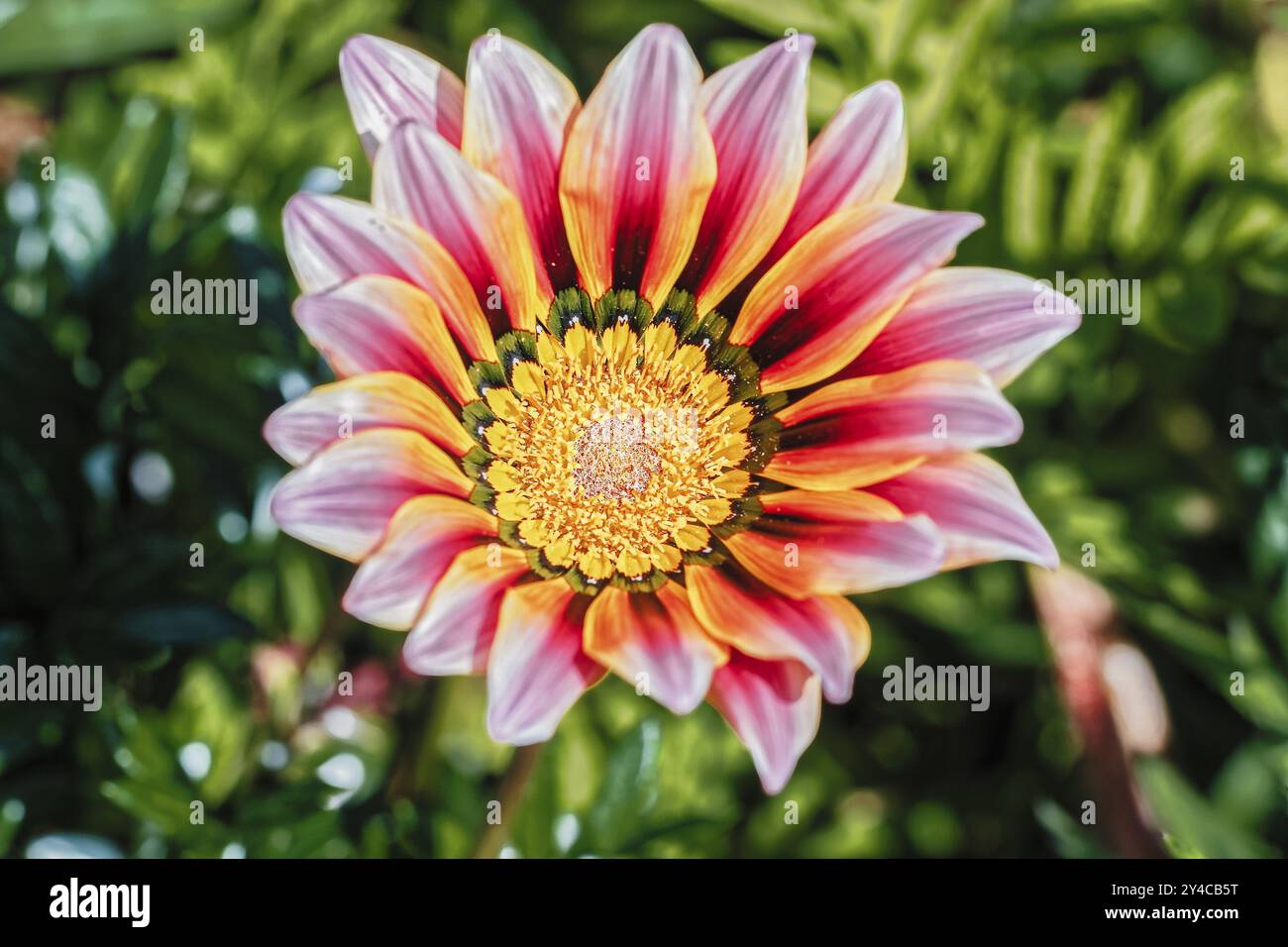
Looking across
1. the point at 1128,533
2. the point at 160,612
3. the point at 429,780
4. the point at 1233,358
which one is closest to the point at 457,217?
the point at 160,612

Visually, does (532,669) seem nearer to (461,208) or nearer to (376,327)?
(376,327)

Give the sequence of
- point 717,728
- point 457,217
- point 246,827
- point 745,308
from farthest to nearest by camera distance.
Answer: point 717,728, point 246,827, point 745,308, point 457,217

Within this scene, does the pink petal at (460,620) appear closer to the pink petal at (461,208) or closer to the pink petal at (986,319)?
the pink petal at (461,208)

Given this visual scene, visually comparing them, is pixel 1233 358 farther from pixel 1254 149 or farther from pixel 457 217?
pixel 457 217

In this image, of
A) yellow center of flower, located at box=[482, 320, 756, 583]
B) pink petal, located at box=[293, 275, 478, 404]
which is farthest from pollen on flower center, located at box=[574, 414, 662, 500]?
pink petal, located at box=[293, 275, 478, 404]

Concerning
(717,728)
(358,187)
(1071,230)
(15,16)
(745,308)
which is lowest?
(717,728)
